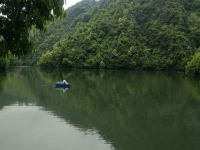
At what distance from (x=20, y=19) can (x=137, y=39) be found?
390 feet

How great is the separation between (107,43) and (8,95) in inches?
3103

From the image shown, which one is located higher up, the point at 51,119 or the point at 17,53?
the point at 17,53

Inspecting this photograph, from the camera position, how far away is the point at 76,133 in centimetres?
3080

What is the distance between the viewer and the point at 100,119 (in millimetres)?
37000

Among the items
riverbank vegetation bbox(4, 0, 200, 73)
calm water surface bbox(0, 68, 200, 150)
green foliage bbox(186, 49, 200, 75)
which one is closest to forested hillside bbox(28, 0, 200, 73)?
riverbank vegetation bbox(4, 0, 200, 73)

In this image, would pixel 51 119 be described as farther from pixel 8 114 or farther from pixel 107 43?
pixel 107 43

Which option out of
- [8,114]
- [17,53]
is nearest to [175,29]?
[8,114]

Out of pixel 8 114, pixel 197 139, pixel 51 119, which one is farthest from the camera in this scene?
pixel 8 114

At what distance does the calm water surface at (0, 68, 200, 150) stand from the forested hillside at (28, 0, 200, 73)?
57059 millimetres

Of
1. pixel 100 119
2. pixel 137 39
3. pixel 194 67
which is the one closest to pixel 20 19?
pixel 100 119

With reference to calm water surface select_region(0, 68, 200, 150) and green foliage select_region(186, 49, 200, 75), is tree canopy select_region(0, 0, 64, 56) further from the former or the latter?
green foliage select_region(186, 49, 200, 75)

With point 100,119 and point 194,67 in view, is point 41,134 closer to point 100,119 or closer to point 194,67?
point 100,119

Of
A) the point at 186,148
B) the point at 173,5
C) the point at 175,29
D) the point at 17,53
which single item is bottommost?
the point at 186,148

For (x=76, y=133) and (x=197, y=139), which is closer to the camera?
(x=197, y=139)
